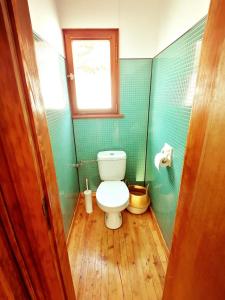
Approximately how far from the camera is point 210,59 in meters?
0.48

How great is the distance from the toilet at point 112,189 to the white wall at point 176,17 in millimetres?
1207

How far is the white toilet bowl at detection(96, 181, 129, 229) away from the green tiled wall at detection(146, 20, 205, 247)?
1.25 feet

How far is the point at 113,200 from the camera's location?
5.27 ft

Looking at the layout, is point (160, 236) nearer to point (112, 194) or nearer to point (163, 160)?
point (112, 194)

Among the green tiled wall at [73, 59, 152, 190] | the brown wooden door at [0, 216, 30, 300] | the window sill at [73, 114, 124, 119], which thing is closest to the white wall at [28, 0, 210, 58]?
the green tiled wall at [73, 59, 152, 190]

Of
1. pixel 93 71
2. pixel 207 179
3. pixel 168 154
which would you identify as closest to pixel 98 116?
pixel 93 71

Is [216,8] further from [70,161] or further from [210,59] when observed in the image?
[70,161]

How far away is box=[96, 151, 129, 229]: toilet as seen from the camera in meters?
Result: 1.57

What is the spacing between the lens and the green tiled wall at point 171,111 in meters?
1.00

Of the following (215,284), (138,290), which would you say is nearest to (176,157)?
(215,284)

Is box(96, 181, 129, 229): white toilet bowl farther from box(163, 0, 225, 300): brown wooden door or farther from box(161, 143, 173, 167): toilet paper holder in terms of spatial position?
box(163, 0, 225, 300): brown wooden door

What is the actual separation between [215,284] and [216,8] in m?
0.82

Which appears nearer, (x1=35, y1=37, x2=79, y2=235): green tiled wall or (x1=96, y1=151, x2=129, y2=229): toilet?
(x1=35, y1=37, x2=79, y2=235): green tiled wall

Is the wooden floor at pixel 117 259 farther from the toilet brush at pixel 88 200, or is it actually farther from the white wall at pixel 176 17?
the white wall at pixel 176 17
